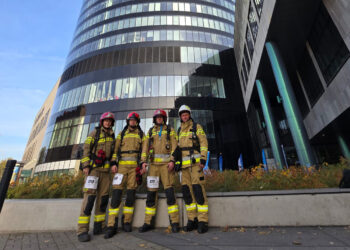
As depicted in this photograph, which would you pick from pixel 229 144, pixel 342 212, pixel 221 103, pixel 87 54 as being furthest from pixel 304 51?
pixel 87 54

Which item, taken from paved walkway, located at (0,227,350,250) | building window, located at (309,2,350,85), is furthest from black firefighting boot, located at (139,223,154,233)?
building window, located at (309,2,350,85)

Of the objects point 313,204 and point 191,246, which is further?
point 313,204

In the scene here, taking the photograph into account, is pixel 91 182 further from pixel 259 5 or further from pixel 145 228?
pixel 259 5

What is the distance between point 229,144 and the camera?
70.0ft

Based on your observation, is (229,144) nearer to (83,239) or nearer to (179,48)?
(179,48)

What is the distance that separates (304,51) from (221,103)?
9840mm

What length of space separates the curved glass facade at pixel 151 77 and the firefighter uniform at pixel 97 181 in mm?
15935

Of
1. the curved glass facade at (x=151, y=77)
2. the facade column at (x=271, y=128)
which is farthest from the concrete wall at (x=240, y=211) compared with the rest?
the curved glass facade at (x=151, y=77)

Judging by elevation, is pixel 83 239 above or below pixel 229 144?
below

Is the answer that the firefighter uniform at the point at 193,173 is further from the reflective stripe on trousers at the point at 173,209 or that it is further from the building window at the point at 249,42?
→ the building window at the point at 249,42

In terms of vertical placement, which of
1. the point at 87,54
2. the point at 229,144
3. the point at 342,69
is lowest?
the point at 229,144

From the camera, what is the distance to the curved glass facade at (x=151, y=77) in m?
21.3

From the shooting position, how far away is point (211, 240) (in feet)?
9.70

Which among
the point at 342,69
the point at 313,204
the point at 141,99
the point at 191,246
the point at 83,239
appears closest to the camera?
the point at 191,246
